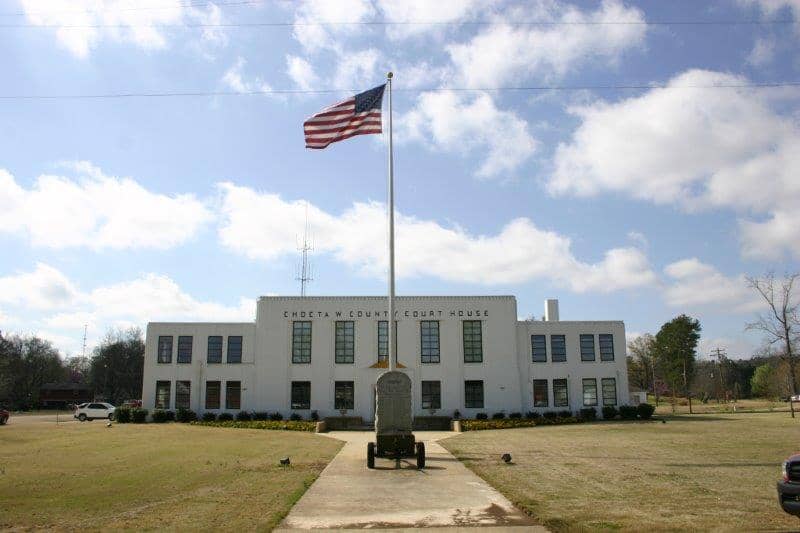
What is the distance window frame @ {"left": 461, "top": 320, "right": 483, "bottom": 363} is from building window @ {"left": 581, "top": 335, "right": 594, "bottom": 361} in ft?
25.0

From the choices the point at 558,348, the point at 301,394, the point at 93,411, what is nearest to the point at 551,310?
the point at 558,348

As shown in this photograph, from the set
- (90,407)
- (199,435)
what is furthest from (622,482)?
(90,407)

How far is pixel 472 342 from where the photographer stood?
1731 inches

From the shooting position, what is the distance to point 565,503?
12195mm

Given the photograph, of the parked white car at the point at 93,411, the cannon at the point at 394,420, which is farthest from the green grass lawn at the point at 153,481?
the parked white car at the point at 93,411

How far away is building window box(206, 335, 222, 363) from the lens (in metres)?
44.4

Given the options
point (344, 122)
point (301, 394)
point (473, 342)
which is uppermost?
point (344, 122)

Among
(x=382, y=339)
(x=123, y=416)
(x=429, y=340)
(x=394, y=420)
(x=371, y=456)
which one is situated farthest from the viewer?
(x=429, y=340)

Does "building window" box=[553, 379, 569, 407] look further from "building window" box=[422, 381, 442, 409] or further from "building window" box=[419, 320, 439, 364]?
"building window" box=[419, 320, 439, 364]

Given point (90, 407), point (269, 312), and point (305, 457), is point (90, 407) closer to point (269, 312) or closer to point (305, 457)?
point (269, 312)

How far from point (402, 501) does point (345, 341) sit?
3107 cm

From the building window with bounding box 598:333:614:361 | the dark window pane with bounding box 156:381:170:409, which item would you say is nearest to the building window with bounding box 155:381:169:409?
the dark window pane with bounding box 156:381:170:409

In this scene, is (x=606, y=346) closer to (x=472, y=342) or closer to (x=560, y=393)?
(x=560, y=393)

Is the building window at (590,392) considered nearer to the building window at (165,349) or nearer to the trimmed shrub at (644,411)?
the trimmed shrub at (644,411)
